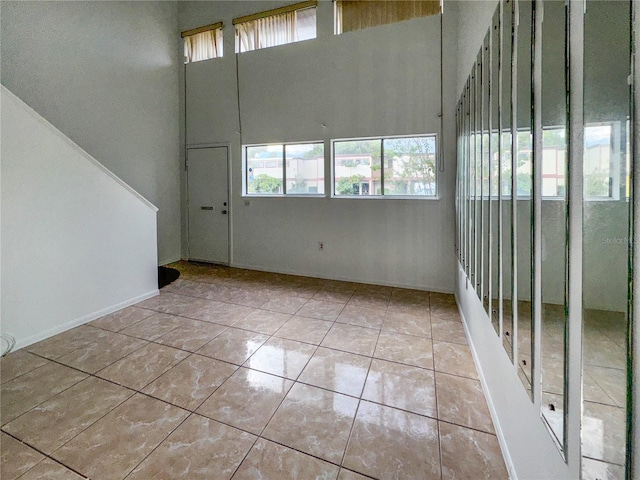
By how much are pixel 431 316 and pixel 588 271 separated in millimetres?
2538

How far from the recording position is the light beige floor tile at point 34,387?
1.69m

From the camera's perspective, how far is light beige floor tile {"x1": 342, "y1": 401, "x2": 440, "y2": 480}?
4.34 ft

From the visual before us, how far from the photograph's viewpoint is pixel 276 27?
4.60 meters

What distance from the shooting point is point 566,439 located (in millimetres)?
782

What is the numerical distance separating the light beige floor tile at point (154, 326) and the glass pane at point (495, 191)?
2.60 metres

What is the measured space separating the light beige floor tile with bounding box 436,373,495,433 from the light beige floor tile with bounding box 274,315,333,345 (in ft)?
3.34

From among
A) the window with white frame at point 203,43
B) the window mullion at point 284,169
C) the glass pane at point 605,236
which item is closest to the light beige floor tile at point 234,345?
the glass pane at point 605,236

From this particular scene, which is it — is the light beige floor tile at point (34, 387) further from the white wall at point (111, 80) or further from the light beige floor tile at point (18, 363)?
the white wall at point (111, 80)

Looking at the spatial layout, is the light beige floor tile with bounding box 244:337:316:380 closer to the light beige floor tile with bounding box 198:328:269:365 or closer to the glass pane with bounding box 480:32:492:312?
the light beige floor tile with bounding box 198:328:269:365

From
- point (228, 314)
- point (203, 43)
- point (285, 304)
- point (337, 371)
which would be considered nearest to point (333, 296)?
point (285, 304)

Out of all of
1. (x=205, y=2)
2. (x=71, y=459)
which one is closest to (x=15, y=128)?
(x=71, y=459)

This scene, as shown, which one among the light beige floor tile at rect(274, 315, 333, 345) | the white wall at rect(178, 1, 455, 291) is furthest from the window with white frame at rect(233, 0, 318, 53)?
the light beige floor tile at rect(274, 315, 333, 345)

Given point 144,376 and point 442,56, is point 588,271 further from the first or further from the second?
point 442,56

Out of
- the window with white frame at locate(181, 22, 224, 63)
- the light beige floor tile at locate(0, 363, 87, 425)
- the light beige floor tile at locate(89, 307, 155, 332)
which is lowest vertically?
the light beige floor tile at locate(0, 363, 87, 425)
